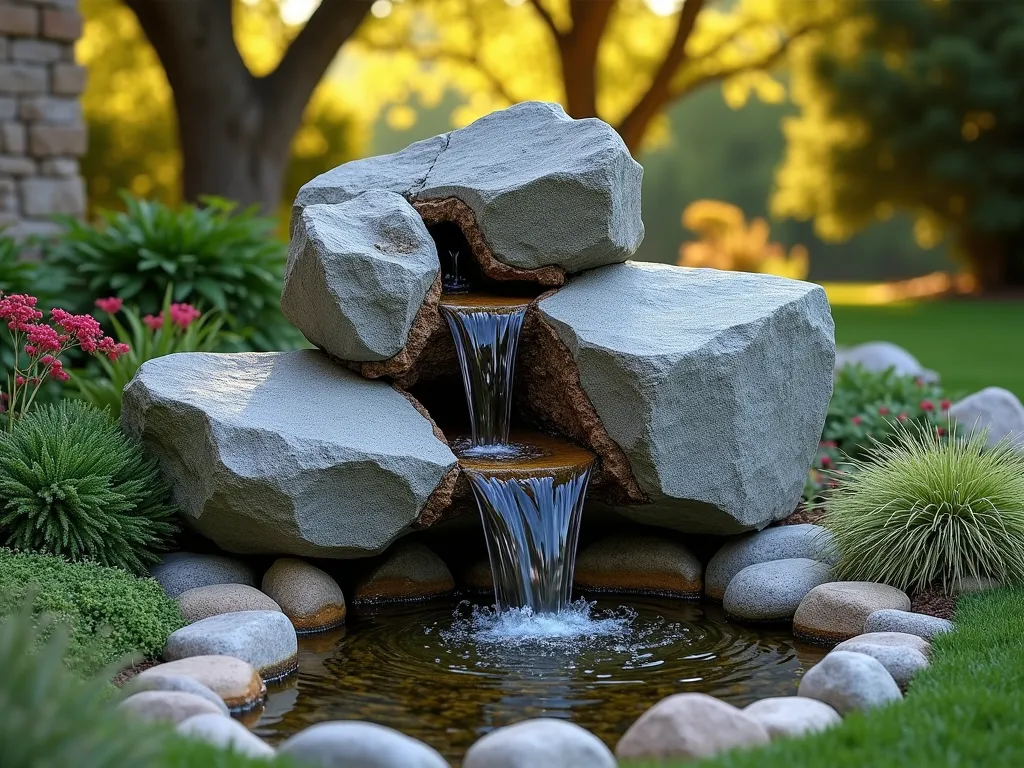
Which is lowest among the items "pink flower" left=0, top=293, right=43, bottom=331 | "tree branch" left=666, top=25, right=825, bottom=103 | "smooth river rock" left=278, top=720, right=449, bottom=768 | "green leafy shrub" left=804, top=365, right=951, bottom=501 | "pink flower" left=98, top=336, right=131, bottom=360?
"smooth river rock" left=278, top=720, right=449, bottom=768

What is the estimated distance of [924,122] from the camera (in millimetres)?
26844

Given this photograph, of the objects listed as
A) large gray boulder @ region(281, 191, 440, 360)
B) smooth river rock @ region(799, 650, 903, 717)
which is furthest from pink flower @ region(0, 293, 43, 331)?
smooth river rock @ region(799, 650, 903, 717)

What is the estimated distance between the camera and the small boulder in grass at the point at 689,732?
4160 mm

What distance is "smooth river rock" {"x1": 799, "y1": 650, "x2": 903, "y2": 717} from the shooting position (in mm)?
4695

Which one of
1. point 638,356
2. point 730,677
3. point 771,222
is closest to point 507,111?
point 638,356

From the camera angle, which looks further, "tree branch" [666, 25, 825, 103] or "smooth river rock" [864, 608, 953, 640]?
"tree branch" [666, 25, 825, 103]

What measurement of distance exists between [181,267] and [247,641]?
5157 millimetres

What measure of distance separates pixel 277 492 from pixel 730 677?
7.61 ft

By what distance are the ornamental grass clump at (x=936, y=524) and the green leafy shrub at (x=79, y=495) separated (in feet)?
11.9

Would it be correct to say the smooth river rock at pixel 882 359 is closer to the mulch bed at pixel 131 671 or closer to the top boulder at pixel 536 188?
the top boulder at pixel 536 188

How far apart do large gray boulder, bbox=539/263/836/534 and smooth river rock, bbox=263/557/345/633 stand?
166cm

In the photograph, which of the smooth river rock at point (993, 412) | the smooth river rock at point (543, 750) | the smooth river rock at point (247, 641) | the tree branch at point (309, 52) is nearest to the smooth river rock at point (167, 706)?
the smooth river rock at point (247, 641)

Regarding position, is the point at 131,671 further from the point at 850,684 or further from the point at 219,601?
the point at 850,684

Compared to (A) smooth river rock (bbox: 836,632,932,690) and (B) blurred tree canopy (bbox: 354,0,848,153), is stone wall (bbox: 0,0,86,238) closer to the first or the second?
(A) smooth river rock (bbox: 836,632,932,690)
